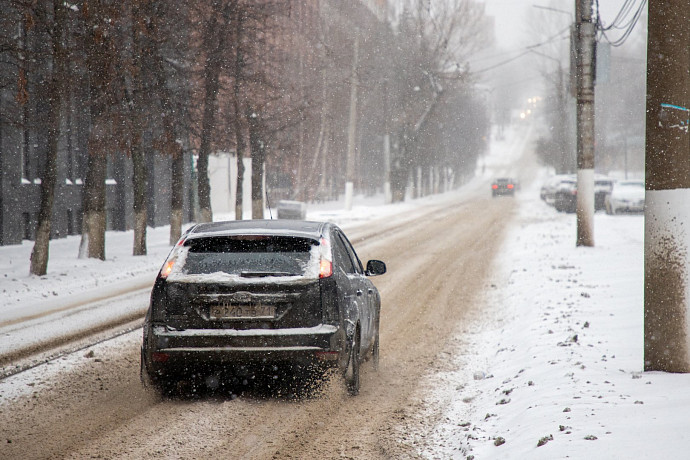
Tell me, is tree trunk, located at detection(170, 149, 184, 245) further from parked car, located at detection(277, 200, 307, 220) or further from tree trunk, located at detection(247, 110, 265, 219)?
parked car, located at detection(277, 200, 307, 220)

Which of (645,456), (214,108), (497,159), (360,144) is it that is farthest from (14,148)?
(497,159)

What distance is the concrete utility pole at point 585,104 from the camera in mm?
19766

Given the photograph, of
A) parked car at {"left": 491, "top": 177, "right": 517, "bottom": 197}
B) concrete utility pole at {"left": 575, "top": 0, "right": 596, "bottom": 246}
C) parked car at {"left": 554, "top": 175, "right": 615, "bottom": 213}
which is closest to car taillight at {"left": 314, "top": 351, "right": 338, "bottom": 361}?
concrete utility pole at {"left": 575, "top": 0, "right": 596, "bottom": 246}

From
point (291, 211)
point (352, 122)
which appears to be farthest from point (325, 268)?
point (352, 122)

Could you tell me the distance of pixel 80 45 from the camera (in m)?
18.5

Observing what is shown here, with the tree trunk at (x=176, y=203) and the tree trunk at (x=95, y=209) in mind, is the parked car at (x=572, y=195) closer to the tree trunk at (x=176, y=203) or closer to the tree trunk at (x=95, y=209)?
the tree trunk at (x=176, y=203)

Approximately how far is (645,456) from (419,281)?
1101cm

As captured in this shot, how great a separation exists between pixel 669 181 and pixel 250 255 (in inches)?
131

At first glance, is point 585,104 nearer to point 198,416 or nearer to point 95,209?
point 95,209

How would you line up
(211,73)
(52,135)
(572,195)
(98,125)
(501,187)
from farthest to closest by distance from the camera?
(501,187) → (572,195) → (211,73) → (98,125) → (52,135)

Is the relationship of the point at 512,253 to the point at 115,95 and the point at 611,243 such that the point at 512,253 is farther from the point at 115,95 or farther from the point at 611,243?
the point at 115,95

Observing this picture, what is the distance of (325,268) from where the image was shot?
6.47 metres

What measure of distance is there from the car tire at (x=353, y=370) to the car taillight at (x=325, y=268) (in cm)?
70

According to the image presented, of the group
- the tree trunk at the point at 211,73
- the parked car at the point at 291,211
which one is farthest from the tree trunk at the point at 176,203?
the parked car at the point at 291,211
